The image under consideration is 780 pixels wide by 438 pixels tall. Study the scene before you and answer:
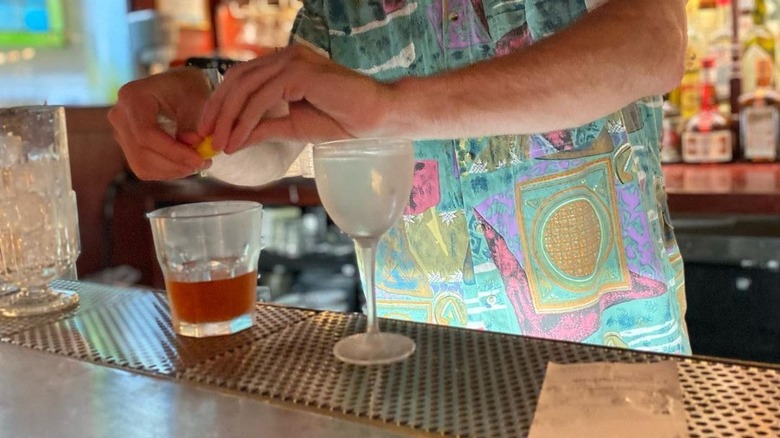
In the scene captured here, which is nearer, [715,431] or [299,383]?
[715,431]

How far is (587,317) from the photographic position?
1067 mm

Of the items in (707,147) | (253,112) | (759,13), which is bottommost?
(707,147)

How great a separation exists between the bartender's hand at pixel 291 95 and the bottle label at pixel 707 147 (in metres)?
1.93

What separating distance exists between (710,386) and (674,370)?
31 mm

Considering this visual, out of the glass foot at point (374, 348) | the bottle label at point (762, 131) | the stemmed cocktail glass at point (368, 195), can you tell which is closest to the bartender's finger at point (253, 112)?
the stemmed cocktail glass at point (368, 195)

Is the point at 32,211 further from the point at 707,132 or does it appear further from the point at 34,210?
the point at 707,132

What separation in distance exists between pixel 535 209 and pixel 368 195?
44 centimetres

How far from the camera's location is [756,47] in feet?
7.98

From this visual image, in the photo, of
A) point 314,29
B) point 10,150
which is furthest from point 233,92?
point 314,29

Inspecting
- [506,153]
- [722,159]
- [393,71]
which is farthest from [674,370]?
[722,159]

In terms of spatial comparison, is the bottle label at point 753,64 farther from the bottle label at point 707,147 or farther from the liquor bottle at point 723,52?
the bottle label at point 707,147

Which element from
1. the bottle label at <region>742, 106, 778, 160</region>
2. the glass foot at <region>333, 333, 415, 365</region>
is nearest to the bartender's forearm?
the glass foot at <region>333, 333, 415, 365</region>

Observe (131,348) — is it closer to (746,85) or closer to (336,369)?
(336,369)

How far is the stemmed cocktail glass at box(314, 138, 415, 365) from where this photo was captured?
663 millimetres
